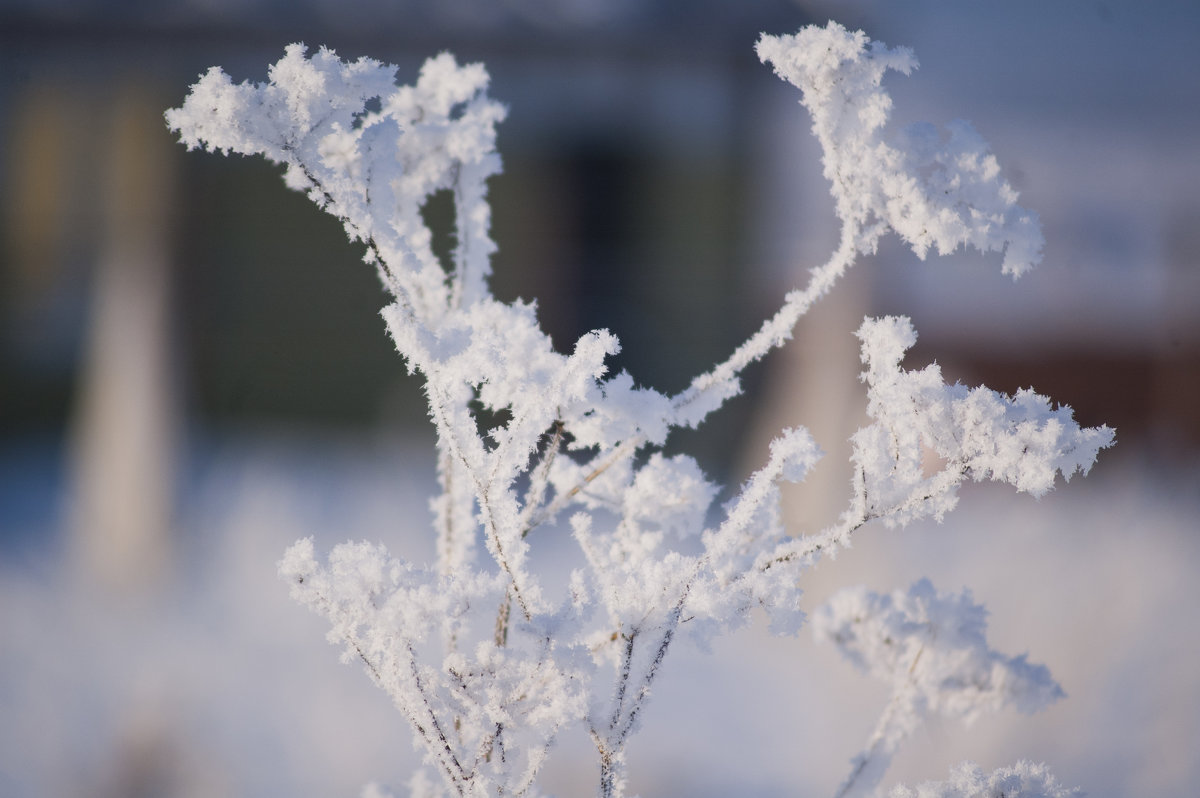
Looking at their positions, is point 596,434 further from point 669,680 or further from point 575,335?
point 669,680

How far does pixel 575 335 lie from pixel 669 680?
3.32 feet

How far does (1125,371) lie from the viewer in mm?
3287

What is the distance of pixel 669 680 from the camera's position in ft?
6.69

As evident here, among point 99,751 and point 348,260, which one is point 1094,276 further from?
point 99,751

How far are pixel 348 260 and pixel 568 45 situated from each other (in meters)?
1.77

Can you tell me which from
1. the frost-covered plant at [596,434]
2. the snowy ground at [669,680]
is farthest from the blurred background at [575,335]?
the frost-covered plant at [596,434]

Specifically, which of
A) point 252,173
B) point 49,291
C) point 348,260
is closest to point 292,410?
point 348,260

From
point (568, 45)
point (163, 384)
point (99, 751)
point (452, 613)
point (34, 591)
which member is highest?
point (568, 45)

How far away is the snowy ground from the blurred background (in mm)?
12

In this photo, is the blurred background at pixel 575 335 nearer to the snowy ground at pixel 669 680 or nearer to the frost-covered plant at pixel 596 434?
the snowy ground at pixel 669 680

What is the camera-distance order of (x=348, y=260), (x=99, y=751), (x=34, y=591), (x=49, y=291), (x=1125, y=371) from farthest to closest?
(x=49, y=291) < (x=348, y=260) < (x=1125, y=371) < (x=34, y=591) < (x=99, y=751)

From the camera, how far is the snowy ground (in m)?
1.61

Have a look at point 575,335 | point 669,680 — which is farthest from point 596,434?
point 669,680

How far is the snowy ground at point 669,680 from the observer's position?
63.3 inches
